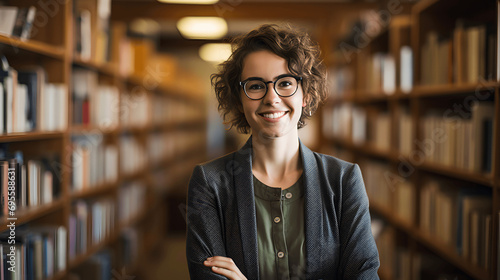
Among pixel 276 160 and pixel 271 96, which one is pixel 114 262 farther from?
pixel 271 96

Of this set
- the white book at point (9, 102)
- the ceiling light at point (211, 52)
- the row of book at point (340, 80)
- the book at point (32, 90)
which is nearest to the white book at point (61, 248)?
the book at point (32, 90)

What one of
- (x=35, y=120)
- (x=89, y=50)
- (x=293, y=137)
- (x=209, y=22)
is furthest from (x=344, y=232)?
(x=209, y=22)

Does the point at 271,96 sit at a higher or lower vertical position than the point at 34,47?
lower

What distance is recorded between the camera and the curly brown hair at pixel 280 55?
1.14 metres

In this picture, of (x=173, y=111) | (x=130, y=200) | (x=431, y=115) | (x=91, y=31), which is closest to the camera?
(x=431, y=115)

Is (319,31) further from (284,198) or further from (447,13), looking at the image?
(284,198)

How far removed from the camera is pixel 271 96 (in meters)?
1.12

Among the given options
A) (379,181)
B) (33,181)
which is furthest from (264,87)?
(379,181)

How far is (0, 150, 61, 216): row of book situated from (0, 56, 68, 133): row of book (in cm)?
14

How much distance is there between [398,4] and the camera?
11.3 ft

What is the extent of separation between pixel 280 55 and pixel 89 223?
2.18m

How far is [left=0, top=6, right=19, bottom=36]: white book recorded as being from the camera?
1765 millimetres

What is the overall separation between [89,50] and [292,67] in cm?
204

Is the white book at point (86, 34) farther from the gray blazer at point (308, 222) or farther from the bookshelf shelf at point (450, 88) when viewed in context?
the bookshelf shelf at point (450, 88)
